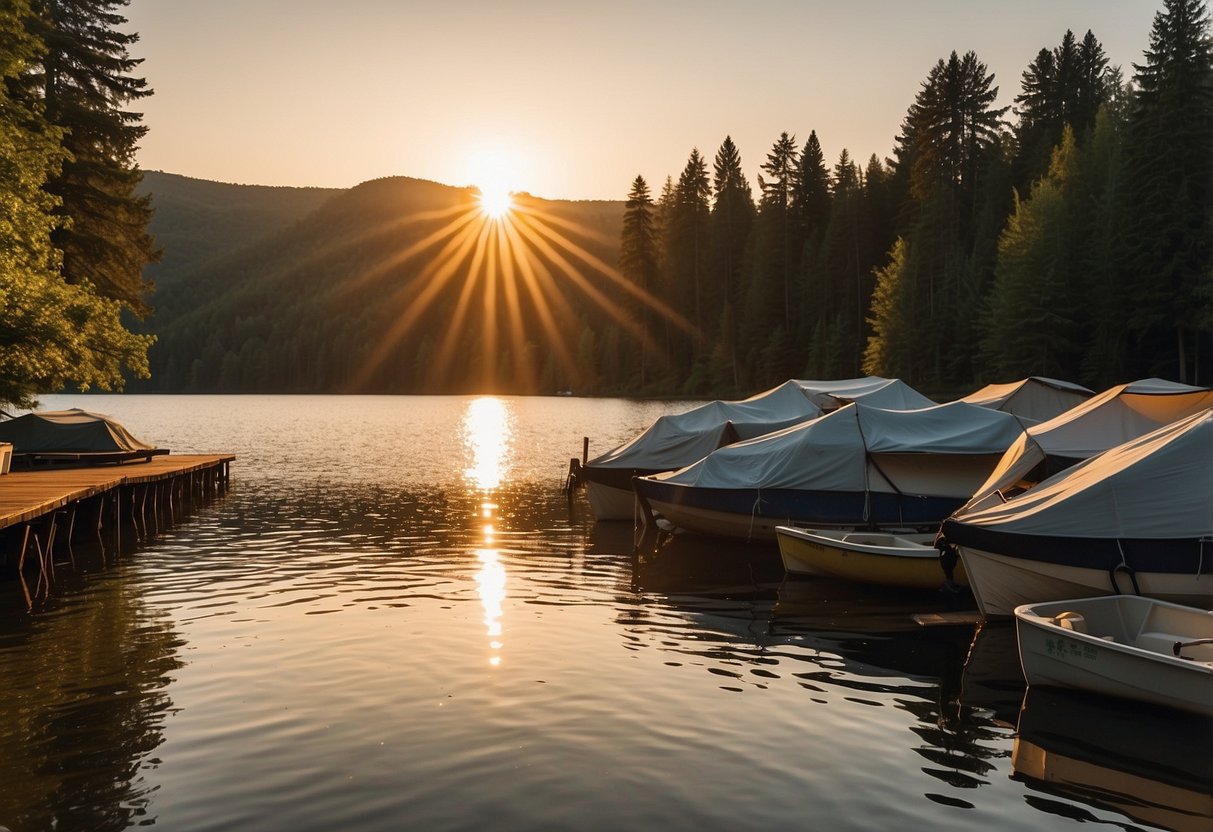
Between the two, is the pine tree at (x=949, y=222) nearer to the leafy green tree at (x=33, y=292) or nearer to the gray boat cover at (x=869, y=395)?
the gray boat cover at (x=869, y=395)

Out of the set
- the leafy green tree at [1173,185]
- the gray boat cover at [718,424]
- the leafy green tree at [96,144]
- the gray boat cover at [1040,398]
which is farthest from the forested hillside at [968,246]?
the leafy green tree at [96,144]

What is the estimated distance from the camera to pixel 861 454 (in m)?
25.5

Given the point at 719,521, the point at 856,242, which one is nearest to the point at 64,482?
the point at 719,521

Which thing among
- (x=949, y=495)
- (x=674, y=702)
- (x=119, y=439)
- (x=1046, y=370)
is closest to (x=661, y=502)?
(x=949, y=495)

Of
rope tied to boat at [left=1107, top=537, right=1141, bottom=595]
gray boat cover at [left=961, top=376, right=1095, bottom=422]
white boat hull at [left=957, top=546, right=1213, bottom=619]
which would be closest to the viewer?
white boat hull at [left=957, top=546, right=1213, bottom=619]

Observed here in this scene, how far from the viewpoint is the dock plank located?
1997cm

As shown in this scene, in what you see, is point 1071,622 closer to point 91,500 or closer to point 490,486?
point 91,500

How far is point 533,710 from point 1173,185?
2560 inches

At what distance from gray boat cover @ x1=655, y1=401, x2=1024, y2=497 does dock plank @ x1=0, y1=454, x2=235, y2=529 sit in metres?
15.5

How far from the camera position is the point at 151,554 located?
25.4 meters

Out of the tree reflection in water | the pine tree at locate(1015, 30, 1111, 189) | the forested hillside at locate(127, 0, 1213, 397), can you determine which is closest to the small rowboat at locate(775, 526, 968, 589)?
the tree reflection in water

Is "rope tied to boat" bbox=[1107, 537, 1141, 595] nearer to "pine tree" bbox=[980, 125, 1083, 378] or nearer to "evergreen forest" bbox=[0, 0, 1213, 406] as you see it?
"evergreen forest" bbox=[0, 0, 1213, 406]

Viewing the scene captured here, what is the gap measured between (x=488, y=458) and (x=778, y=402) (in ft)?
80.9

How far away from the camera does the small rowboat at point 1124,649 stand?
38.8ft
